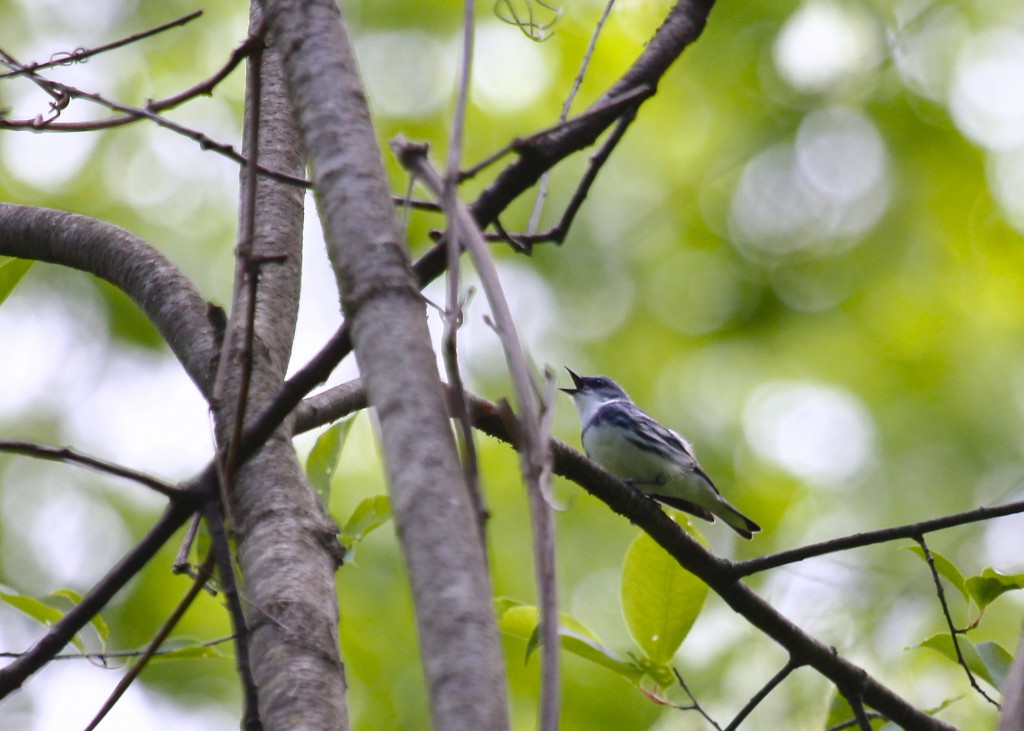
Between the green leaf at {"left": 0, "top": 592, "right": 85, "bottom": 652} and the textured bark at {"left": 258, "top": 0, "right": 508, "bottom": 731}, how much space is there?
147 cm

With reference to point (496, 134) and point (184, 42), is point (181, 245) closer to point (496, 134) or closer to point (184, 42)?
point (184, 42)

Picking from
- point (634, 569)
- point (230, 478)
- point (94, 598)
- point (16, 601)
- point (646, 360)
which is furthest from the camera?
point (646, 360)

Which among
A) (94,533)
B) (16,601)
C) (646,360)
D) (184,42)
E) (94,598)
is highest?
(184,42)

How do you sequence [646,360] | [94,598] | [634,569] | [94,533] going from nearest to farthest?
[94,598] → [634,569] → [94,533] → [646,360]

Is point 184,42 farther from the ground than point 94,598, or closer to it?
farther from the ground

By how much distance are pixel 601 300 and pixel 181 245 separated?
3.12 meters

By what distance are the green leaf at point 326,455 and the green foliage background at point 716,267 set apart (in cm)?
347

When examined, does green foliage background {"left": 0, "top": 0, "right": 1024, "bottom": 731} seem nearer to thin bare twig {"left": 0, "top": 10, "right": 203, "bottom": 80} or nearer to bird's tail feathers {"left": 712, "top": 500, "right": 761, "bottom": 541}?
bird's tail feathers {"left": 712, "top": 500, "right": 761, "bottom": 541}

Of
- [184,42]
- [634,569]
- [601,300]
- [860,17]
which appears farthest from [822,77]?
[634,569]

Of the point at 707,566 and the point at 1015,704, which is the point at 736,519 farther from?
the point at 1015,704

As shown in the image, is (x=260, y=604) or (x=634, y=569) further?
(x=634, y=569)

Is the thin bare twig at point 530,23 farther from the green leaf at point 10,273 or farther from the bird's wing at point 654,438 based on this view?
Answer: the bird's wing at point 654,438

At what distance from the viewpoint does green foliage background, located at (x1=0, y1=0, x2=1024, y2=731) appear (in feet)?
21.8

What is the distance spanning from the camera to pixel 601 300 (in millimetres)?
7691
